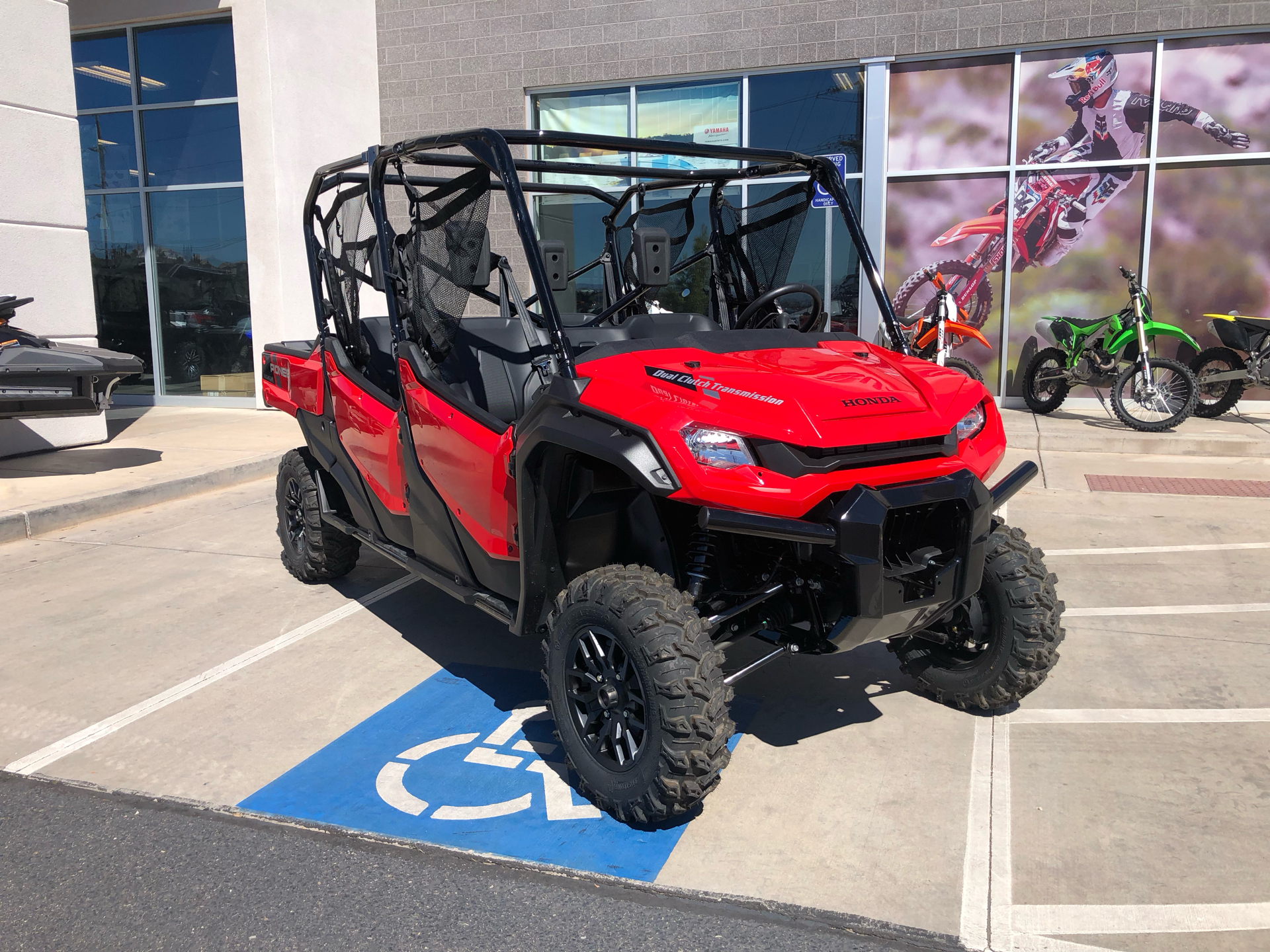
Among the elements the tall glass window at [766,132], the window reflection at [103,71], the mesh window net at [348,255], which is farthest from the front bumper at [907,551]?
the window reflection at [103,71]

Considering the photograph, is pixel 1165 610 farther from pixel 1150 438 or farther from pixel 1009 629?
pixel 1150 438

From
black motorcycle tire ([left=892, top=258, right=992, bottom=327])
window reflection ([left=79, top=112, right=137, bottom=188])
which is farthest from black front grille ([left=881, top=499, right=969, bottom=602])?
window reflection ([left=79, top=112, right=137, bottom=188])

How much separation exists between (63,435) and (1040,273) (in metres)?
10.5

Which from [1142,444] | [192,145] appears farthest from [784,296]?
[192,145]

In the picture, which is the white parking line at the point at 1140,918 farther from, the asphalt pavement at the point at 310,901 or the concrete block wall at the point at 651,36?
the concrete block wall at the point at 651,36

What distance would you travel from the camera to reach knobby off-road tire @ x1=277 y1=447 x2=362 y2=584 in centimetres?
536

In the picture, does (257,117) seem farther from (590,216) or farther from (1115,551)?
(1115,551)

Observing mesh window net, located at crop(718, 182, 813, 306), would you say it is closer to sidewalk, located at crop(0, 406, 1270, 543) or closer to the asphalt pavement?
the asphalt pavement

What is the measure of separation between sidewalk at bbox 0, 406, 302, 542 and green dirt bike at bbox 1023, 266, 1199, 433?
8036 mm

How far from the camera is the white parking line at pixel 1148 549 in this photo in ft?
19.8

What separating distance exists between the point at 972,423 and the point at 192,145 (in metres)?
12.3

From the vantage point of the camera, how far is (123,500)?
7.41 m

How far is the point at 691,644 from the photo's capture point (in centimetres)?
286

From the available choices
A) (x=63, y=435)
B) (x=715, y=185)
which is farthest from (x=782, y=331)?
(x=63, y=435)
